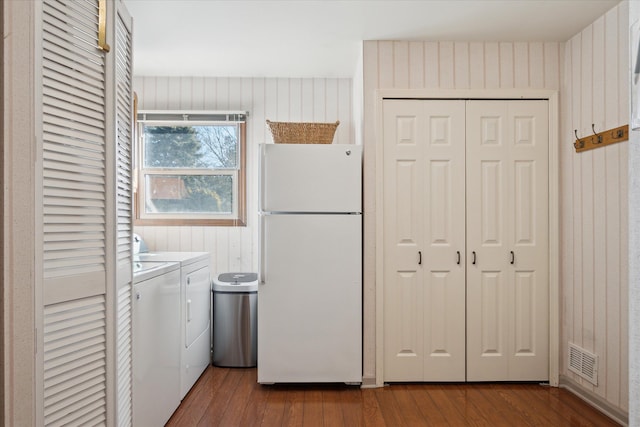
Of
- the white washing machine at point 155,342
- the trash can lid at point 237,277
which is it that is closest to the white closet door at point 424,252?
the trash can lid at point 237,277

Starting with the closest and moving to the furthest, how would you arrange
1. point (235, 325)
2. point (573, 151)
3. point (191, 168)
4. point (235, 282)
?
point (573, 151) < point (235, 325) < point (235, 282) < point (191, 168)

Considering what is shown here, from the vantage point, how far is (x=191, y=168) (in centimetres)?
415

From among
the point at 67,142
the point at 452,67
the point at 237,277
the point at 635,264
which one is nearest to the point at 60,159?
the point at 67,142

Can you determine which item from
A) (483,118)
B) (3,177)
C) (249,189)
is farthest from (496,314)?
(3,177)

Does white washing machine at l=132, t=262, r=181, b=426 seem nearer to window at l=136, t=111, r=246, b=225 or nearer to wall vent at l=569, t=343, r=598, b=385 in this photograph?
window at l=136, t=111, r=246, b=225

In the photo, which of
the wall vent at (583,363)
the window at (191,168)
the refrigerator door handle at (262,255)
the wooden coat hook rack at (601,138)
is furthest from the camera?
the window at (191,168)

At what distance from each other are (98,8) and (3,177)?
83 centimetres

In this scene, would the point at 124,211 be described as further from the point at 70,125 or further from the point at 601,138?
the point at 601,138

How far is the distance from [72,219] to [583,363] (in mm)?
3118

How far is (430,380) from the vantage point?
3.29 metres

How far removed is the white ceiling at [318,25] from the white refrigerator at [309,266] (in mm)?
793

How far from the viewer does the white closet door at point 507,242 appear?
3.29 m

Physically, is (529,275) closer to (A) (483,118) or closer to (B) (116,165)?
(A) (483,118)

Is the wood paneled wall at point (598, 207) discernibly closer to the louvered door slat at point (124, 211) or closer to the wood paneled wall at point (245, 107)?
the wood paneled wall at point (245, 107)
